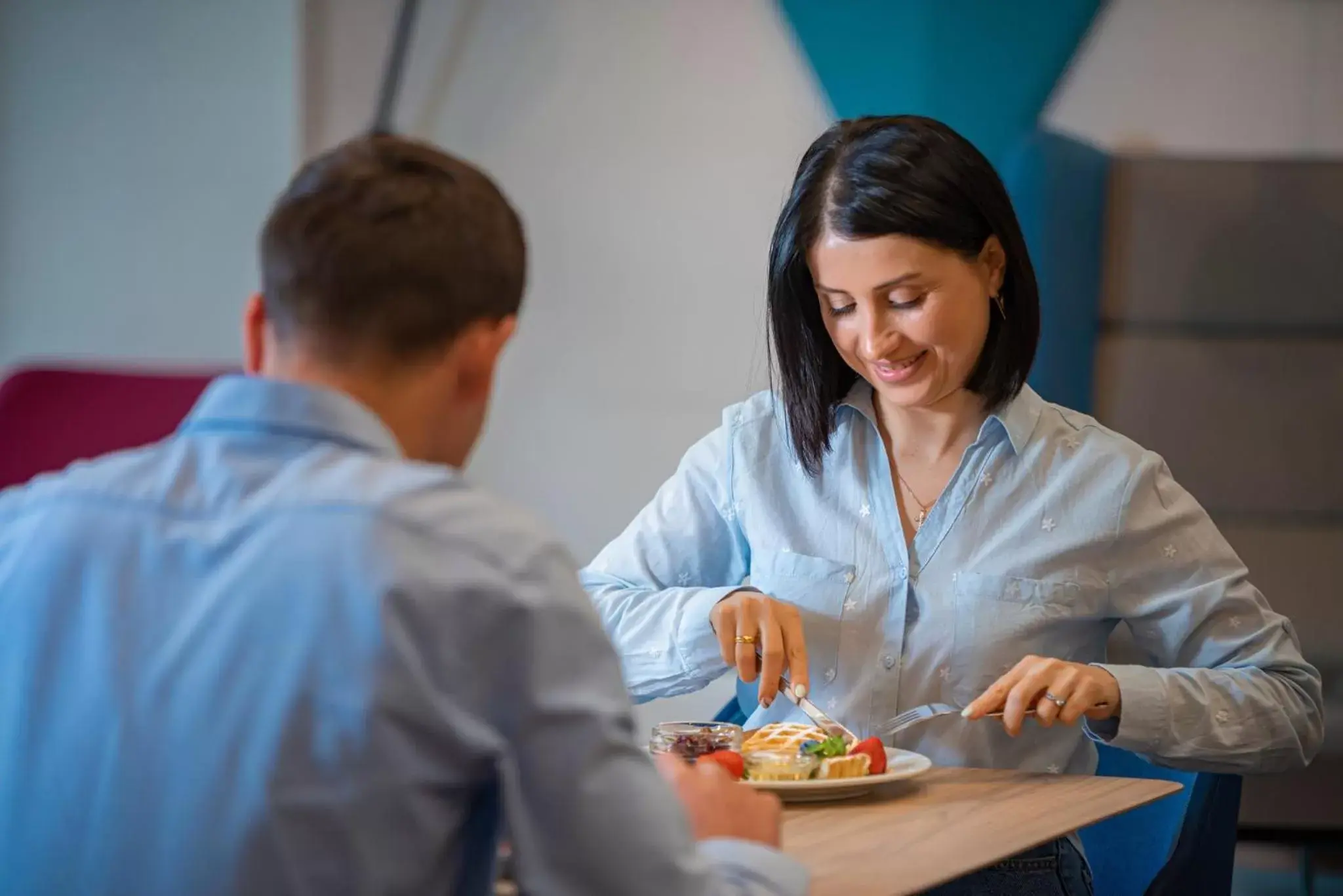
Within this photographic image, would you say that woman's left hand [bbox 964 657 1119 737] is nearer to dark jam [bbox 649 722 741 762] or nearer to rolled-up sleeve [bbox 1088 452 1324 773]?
rolled-up sleeve [bbox 1088 452 1324 773]

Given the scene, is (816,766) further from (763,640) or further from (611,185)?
(611,185)

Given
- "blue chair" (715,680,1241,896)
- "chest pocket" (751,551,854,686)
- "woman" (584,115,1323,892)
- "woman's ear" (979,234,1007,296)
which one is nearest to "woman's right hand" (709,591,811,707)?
"woman" (584,115,1323,892)

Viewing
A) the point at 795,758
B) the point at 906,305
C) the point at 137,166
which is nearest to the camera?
the point at 795,758

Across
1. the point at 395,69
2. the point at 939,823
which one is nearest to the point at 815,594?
A: the point at 939,823

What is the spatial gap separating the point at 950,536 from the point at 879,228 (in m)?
0.36

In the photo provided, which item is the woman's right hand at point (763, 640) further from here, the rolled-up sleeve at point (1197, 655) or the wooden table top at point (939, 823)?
the rolled-up sleeve at point (1197, 655)

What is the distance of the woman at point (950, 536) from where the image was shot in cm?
162

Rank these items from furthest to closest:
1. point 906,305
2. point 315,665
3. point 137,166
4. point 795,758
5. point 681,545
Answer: point 137,166
point 681,545
point 906,305
point 795,758
point 315,665

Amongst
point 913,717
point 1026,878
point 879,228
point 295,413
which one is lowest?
point 1026,878

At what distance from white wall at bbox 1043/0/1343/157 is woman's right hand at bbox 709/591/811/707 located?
153cm

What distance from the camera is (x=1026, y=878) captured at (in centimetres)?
145

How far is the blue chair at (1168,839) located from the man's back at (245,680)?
959 mm

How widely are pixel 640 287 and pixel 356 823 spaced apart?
2.42m

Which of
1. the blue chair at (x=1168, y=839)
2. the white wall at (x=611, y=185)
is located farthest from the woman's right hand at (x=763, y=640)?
the white wall at (x=611, y=185)
